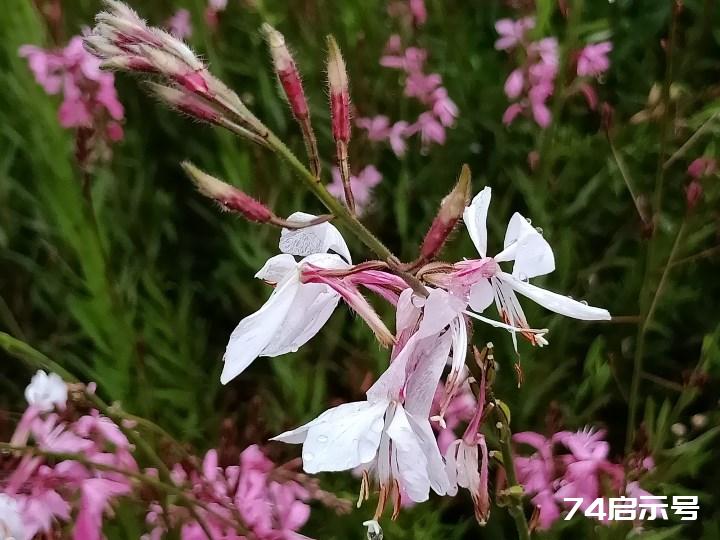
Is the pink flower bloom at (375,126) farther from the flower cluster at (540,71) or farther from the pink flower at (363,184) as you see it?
the flower cluster at (540,71)

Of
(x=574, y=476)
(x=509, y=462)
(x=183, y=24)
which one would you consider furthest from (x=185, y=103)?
(x=183, y=24)

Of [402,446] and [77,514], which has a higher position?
[402,446]

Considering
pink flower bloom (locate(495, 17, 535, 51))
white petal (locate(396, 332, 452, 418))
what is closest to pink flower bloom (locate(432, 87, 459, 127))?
pink flower bloom (locate(495, 17, 535, 51))

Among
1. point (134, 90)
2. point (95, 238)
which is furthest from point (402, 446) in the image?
point (134, 90)

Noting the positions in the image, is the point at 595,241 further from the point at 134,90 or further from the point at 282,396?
the point at 134,90

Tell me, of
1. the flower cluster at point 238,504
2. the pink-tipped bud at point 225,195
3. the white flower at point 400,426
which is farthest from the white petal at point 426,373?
the flower cluster at point 238,504
